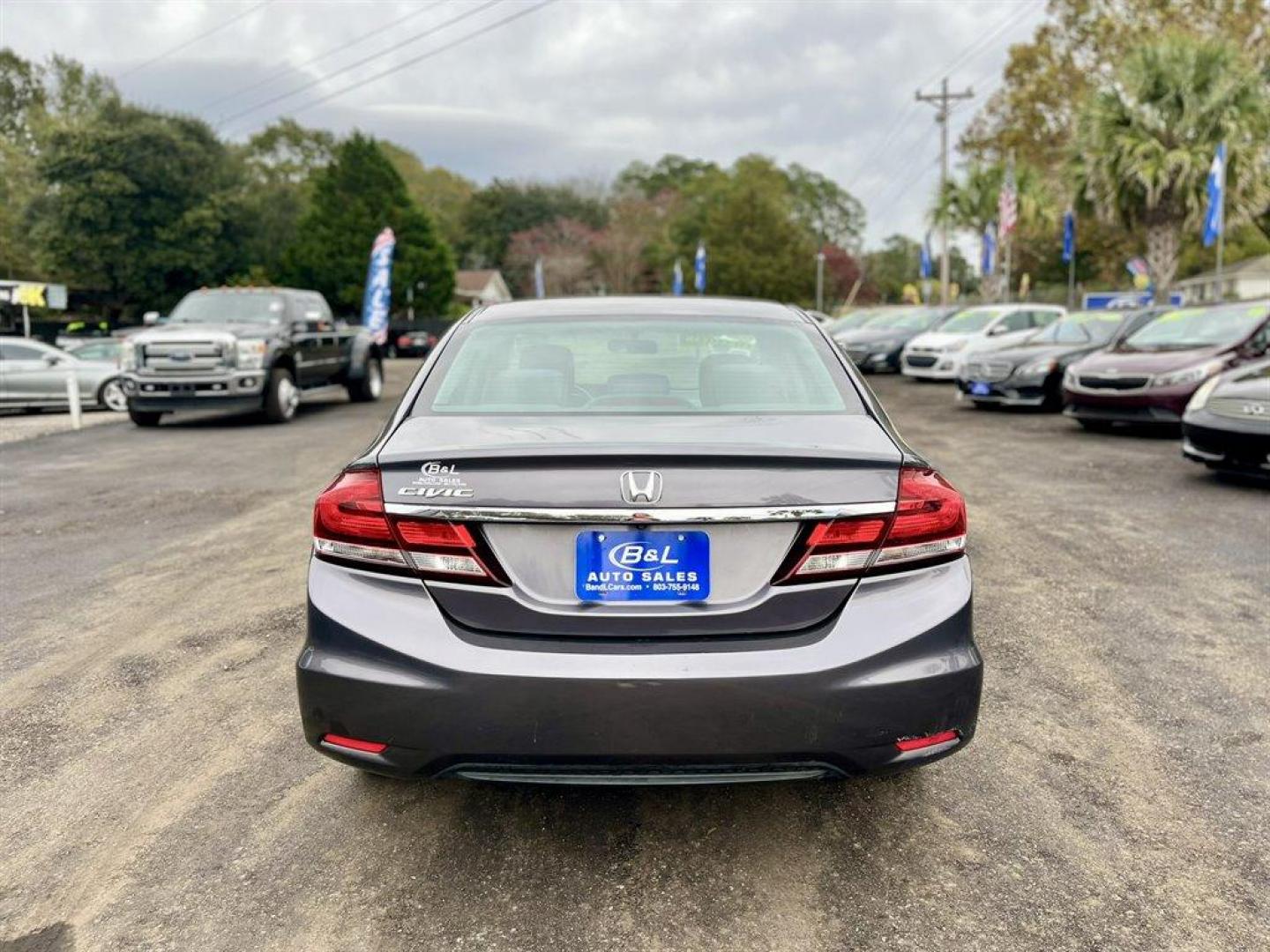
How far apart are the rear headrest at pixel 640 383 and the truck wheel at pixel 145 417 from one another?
12.4 m

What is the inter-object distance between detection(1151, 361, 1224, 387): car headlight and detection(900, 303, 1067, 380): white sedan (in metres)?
7.40

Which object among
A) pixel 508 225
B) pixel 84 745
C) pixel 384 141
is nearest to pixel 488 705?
pixel 84 745

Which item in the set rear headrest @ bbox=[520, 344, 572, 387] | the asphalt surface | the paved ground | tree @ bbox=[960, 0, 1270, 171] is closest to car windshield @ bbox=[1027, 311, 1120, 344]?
the asphalt surface

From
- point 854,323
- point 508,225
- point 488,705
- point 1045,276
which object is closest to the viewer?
point 488,705

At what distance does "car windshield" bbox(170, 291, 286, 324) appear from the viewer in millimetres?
14461

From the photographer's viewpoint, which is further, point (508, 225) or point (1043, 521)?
point (508, 225)

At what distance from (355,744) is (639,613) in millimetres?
811

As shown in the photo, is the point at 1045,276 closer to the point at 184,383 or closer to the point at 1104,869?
the point at 184,383

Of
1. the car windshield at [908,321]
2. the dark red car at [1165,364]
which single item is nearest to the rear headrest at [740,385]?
the dark red car at [1165,364]

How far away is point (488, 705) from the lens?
7.92 ft

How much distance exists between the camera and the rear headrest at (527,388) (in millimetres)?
3146

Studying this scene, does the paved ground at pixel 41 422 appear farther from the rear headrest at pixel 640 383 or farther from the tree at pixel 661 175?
the tree at pixel 661 175

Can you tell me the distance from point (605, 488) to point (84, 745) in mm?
2357

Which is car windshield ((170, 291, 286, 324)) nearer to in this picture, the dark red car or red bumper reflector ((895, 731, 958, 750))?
the dark red car
